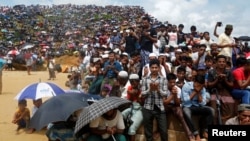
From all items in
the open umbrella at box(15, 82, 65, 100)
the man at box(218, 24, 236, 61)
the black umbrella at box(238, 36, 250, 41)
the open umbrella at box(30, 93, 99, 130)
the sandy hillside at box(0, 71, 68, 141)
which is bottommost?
the sandy hillside at box(0, 71, 68, 141)

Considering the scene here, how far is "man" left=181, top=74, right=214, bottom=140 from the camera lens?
7.11 meters

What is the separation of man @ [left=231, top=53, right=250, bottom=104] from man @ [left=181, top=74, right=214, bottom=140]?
2.18 ft

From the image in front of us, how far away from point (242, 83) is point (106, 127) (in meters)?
2.72

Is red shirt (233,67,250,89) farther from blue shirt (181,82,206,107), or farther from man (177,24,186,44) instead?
man (177,24,186,44)

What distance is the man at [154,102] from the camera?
6992 mm

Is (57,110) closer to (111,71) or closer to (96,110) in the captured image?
(96,110)

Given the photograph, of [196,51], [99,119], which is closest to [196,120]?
[99,119]

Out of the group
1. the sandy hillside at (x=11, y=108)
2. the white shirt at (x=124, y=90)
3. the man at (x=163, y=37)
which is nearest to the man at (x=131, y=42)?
the man at (x=163, y=37)

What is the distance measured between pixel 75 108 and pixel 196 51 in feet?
14.5

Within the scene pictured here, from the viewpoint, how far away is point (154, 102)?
23.2 ft

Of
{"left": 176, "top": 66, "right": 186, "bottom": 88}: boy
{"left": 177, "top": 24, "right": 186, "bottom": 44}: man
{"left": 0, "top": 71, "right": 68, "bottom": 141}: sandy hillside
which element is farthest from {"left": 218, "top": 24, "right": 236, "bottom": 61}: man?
{"left": 0, "top": 71, "right": 68, "bottom": 141}: sandy hillside

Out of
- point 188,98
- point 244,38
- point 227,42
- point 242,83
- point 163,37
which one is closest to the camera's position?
point 188,98

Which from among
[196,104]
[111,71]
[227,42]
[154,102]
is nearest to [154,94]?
[154,102]

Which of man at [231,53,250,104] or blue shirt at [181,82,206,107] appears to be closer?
blue shirt at [181,82,206,107]
